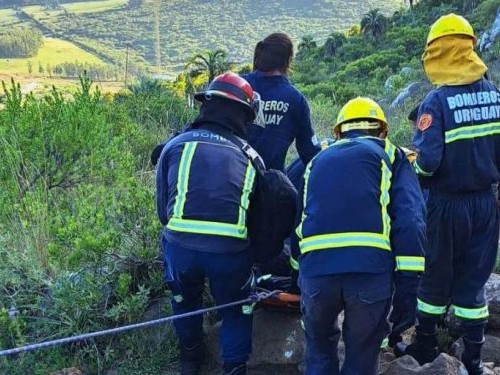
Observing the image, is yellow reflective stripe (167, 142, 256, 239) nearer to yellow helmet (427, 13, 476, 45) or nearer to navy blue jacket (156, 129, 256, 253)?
navy blue jacket (156, 129, 256, 253)

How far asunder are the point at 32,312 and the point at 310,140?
7.25ft

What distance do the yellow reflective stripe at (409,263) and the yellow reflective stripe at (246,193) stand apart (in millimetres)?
912

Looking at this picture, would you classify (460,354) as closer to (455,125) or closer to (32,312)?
(455,125)

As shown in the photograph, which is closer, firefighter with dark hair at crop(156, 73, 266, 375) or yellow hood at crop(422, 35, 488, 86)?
firefighter with dark hair at crop(156, 73, 266, 375)

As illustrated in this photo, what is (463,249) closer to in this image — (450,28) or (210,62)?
(450,28)

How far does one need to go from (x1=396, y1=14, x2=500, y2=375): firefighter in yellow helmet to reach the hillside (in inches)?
4396

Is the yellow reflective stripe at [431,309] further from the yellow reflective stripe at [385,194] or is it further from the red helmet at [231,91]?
the red helmet at [231,91]

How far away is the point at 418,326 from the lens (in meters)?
3.94

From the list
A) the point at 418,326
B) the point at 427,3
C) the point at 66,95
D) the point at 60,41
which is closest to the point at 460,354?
the point at 418,326

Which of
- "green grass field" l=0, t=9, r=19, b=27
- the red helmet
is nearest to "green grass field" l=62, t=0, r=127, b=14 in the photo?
"green grass field" l=0, t=9, r=19, b=27

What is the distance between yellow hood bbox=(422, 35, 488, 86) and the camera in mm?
3631

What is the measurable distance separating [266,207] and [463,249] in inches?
47.2

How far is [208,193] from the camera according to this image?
Result: 11.2ft

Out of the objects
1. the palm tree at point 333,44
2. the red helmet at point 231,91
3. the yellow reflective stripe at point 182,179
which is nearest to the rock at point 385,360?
the yellow reflective stripe at point 182,179
